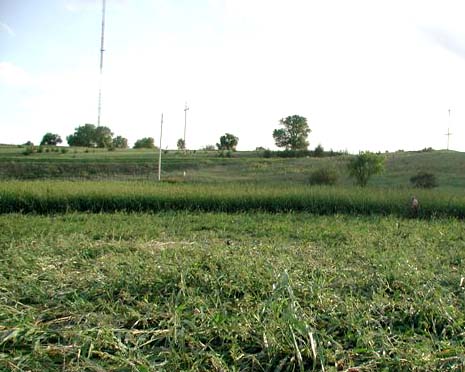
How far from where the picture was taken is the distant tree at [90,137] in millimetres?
75750

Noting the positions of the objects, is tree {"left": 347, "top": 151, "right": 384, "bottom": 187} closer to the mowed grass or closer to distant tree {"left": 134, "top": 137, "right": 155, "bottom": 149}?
the mowed grass

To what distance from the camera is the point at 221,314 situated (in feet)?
9.29

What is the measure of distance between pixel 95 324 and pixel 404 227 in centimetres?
922

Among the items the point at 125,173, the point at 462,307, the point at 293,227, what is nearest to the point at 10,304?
the point at 462,307

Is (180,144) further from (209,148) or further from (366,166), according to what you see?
(366,166)

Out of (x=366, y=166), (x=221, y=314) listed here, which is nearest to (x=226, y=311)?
(x=221, y=314)

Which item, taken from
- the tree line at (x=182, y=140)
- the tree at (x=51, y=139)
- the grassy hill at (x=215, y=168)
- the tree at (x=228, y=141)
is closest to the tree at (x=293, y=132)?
the tree line at (x=182, y=140)

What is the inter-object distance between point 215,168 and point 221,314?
41220 mm

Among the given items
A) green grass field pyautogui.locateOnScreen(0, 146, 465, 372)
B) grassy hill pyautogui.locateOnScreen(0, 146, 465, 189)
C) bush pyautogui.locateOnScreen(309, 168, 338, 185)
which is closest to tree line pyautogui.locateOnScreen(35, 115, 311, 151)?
grassy hill pyautogui.locateOnScreen(0, 146, 465, 189)

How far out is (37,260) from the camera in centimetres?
418

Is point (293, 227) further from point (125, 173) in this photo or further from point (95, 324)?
point (125, 173)

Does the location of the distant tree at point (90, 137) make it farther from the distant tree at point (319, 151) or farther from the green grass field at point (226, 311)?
the green grass field at point (226, 311)

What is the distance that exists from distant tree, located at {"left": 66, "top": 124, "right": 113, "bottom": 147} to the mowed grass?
75.4 meters

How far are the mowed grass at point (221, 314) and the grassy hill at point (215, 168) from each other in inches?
1161
